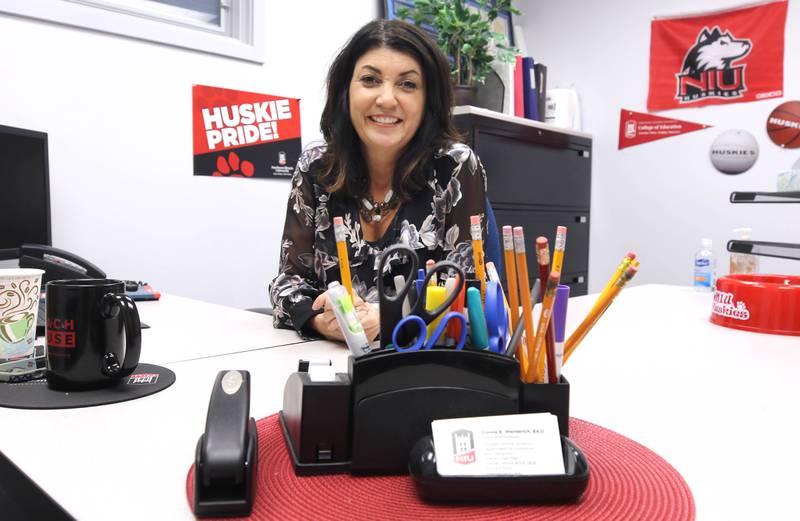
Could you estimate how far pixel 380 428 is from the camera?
49cm

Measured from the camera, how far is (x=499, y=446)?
0.46 meters

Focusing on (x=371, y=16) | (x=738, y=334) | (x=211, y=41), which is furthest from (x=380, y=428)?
(x=371, y=16)

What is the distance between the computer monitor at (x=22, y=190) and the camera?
154cm

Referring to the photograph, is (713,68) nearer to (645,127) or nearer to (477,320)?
(645,127)

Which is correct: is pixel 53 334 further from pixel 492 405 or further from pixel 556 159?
pixel 556 159

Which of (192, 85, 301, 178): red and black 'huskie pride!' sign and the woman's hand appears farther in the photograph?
(192, 85, 301, 178): red and black 'huskie pride!' sign

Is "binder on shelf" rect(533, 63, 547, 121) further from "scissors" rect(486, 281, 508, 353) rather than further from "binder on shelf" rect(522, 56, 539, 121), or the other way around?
"scissors" rect(486, 281, 508, 353)

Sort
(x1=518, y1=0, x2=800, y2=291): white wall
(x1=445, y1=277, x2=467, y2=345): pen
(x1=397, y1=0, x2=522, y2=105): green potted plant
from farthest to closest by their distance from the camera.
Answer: (x1=518, y1=0, x2=800, y2=291): white wall, (x1=397, y1=0, x2=522, y2=105): green potted plant, (x1=445, y1=277, x2=467, y2=345): pen

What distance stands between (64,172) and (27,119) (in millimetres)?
180

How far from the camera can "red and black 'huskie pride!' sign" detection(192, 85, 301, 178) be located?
223cm

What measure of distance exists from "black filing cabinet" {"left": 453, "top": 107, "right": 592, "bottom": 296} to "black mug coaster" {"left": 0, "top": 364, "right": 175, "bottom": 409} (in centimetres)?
184

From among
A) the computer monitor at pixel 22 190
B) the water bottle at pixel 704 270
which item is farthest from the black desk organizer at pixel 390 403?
the water bottle at pixel 704 270

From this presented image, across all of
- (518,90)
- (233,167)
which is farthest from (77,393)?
(518,90)

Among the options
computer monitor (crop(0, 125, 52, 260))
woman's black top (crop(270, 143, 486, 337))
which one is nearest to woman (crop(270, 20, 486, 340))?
woman's black top (crop(270, 143, 486, 337))
